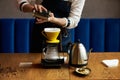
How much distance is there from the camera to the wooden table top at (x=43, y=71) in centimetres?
148

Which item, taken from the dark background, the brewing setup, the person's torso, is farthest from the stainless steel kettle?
the dark background

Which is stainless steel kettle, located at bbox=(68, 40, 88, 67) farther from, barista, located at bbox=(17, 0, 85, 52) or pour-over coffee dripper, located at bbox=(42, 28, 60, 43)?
barista, located at bbox=(17, 0, 85, 52)

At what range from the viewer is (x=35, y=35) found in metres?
2.14

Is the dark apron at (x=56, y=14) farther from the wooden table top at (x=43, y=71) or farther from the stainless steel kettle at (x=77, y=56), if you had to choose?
the stainless steel kettle at (x=77, y=56)

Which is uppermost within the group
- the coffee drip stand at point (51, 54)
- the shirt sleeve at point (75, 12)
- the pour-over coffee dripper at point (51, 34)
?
the shirt sleeve at point (75, 12)

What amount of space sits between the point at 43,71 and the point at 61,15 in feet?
2.19

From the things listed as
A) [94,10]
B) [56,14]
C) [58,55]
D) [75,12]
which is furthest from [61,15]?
[94,10]

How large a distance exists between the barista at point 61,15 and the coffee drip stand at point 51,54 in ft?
0.88

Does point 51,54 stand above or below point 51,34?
below

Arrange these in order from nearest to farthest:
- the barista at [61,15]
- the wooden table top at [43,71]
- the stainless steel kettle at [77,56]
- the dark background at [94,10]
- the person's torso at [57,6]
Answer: the wooden table top at [43,71] → the stainless steel kettle at [77,56] → the barista at [61,15] → the person's torso at [57,6] → the dark background at [94,10]

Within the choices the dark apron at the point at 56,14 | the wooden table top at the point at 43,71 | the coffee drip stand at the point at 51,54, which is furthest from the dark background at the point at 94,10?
the coffee drip stand at the point at 51,54

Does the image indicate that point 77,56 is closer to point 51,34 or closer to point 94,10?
point 51,34

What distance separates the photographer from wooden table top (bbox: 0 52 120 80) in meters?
1.48

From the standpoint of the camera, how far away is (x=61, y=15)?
212 cm
